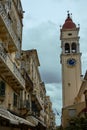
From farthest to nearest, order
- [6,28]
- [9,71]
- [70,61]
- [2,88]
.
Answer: [70,61]
[2,88]
[9,71]
[6,28]

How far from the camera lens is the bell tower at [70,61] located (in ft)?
195

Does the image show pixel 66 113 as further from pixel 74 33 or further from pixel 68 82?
pixel 74 33

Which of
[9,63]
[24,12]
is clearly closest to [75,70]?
[24,12]

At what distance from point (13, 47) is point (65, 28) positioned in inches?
1722

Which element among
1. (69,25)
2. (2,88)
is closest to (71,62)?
(69,25)

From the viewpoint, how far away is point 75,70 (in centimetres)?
6112

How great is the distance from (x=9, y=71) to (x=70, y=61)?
42.3 m

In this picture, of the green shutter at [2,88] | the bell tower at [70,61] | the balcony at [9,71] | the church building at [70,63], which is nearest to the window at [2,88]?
the green shutter at [2,88]

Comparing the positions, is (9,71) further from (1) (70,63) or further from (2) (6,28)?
(1) (70,63)

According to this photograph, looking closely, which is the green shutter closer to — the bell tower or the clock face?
the bell tower

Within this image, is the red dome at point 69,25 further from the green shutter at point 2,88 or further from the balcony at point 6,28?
the green shutter at point 2,88

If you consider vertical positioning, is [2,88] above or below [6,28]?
below

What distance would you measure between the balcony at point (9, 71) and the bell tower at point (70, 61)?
34692mm

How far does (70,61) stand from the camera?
62.4 meters
